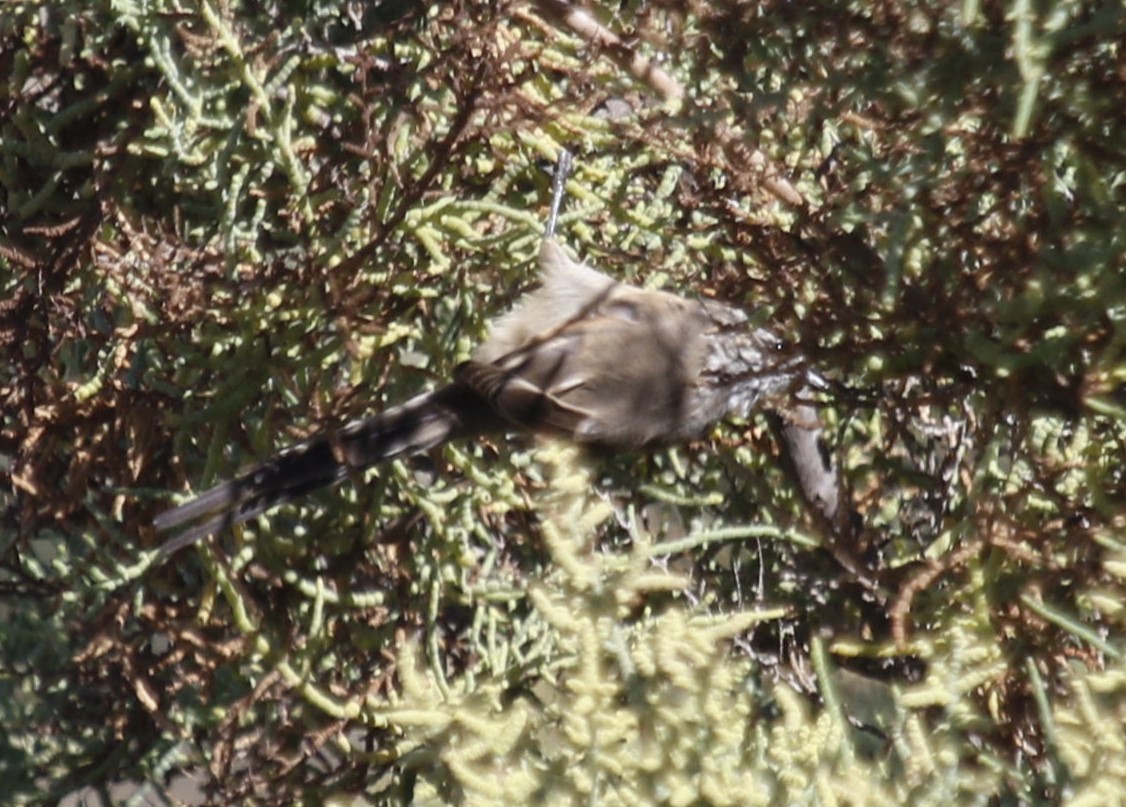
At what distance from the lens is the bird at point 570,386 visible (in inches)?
68.8

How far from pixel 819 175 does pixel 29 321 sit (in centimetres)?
102

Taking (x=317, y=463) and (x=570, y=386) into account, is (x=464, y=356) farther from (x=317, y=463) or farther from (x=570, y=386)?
(x=570, y=386)

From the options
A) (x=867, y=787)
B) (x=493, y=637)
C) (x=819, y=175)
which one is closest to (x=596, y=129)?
(x=819, y=175)

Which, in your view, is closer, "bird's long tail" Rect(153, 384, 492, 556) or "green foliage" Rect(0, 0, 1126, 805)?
"green foliage" Rect(0, 0, 1126, 805)

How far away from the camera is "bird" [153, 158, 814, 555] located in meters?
1.75

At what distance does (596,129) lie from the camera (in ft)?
5.83

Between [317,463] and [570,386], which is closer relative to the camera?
[317,463]

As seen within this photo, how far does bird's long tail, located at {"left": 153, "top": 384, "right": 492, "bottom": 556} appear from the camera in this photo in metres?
1.74

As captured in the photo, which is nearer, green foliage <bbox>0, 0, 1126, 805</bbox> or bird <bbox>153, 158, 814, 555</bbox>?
green foliage <bbox>0, 0, 1126, 805</bbox>

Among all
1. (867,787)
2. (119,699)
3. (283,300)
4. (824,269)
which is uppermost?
(824,269)

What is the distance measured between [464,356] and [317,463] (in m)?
0.23

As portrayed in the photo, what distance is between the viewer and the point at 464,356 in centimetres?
185

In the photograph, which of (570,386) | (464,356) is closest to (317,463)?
(464,356)

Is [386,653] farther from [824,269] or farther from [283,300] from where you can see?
[824,269]
